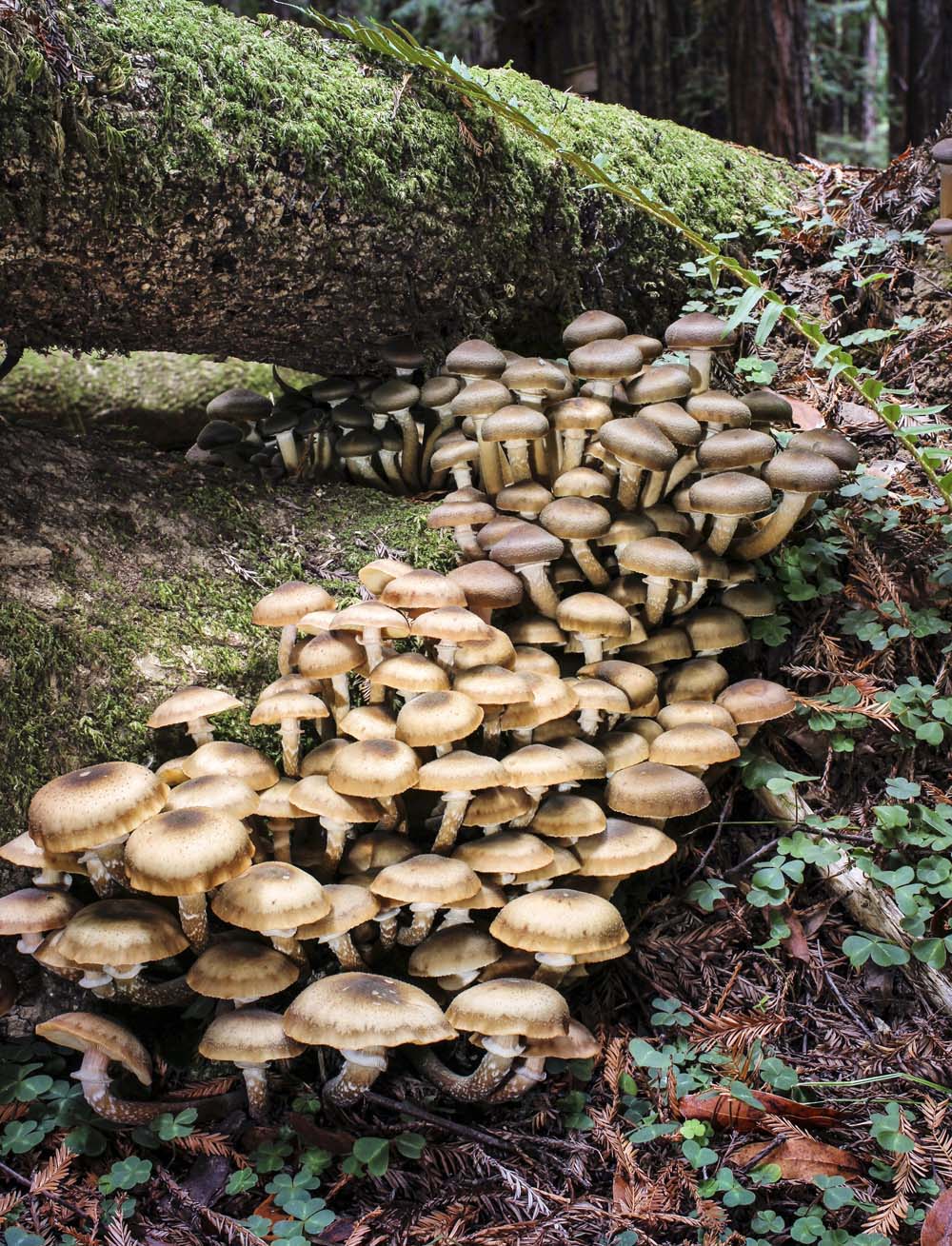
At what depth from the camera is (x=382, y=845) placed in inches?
118

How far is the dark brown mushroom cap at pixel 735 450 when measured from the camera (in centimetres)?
354

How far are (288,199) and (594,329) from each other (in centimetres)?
132

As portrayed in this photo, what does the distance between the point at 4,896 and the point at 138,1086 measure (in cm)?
71

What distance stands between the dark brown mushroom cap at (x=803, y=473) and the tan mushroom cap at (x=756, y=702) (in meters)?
0.74

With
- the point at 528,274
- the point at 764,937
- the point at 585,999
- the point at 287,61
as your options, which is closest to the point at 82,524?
the point at 287,61

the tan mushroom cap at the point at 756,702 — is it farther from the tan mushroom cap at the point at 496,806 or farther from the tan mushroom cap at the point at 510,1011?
the tan mushroom cap at the point at 510,1011

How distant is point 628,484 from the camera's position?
3.76m

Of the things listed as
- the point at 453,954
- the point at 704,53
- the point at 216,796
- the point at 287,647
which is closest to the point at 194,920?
the point at 216,796

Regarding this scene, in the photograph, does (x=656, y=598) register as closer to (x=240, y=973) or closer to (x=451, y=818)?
(x=451, y=818)

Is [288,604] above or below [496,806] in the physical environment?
above

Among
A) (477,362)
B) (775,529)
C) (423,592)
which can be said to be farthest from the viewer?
(477,362)

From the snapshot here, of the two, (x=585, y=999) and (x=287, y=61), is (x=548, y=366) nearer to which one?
(x=287, y=61)

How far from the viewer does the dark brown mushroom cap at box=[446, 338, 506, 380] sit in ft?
12.8

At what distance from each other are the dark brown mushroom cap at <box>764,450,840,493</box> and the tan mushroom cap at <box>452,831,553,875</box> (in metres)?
1.65
